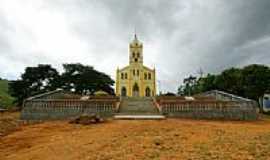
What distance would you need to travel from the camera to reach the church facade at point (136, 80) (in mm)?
51250

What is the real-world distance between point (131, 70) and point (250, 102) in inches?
1433

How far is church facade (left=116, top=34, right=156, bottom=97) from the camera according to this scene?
51250 millimetres

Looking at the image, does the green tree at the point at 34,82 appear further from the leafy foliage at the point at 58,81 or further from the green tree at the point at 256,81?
the green tree at the point at 256,81

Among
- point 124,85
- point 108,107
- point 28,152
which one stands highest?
point 124,85

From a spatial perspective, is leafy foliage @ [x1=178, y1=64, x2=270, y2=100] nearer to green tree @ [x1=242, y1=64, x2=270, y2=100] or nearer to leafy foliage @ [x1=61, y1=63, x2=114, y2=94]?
green tree @ [x1=242, y1=64, x2=270, y2=100]

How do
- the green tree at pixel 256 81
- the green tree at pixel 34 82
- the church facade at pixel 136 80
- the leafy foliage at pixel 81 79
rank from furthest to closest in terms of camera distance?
1. the church facade at pixel 136 80
2. the leafy foliage at pixel 81 79
3. the green tree at pixel 34 82
4. the green tree at pixel 256 81

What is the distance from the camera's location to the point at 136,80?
5169 cm

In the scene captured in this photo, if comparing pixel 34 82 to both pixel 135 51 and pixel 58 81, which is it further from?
pixel 135 51

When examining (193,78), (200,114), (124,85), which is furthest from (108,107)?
(193,78)

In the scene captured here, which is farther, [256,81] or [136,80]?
[136,80]

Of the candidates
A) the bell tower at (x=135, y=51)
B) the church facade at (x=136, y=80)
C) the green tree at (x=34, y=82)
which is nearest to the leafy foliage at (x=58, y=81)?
the green tree at (x=34, y=82)

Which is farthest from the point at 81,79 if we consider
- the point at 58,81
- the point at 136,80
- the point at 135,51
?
the point at 135,51

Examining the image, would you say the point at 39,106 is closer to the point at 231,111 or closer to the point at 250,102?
the point at 231,111

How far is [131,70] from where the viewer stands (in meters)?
52.2
